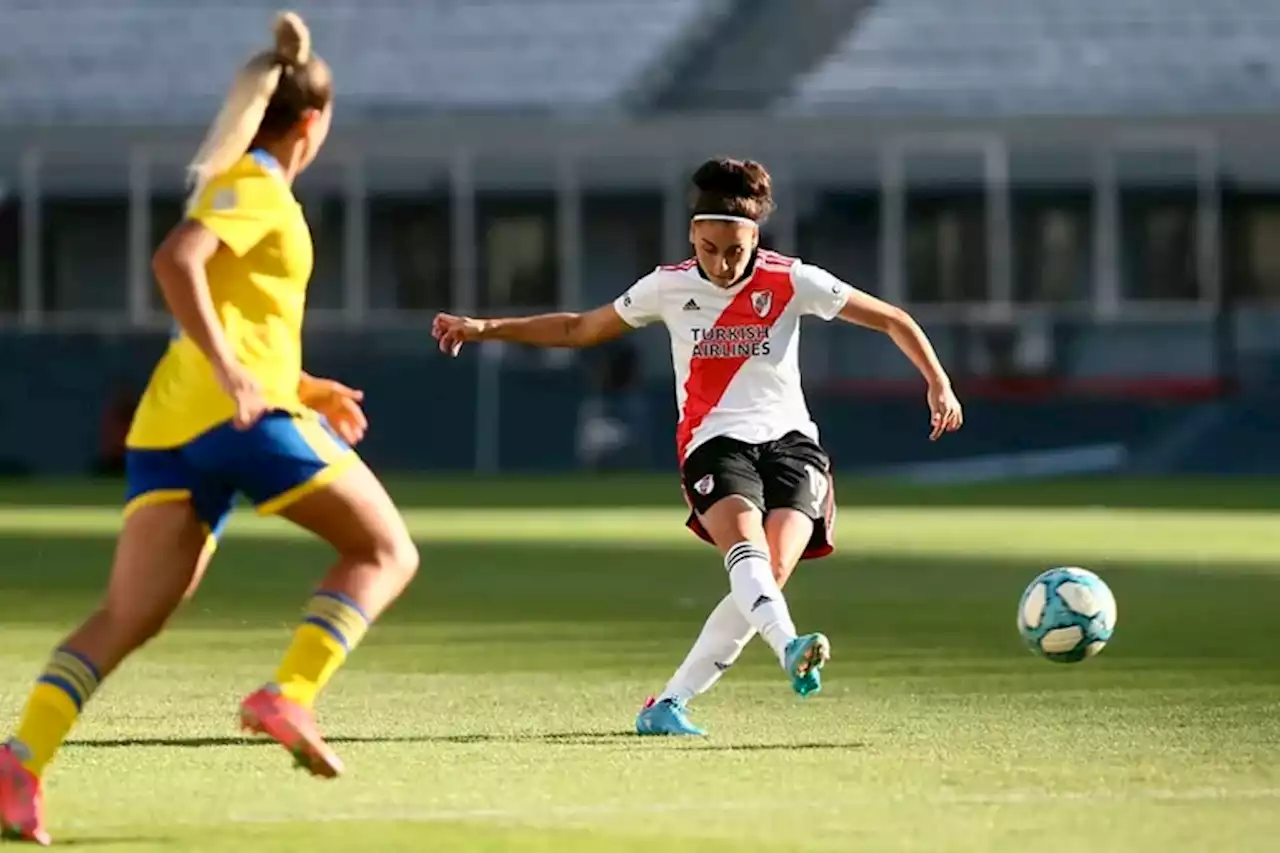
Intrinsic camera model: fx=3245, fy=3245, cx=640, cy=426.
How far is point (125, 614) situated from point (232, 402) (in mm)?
598

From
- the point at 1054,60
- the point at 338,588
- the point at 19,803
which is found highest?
the point at 338,588

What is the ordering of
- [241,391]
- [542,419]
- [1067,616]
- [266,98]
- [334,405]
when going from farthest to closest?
[542,419], [1067,616], [334,405], [266,98], [241,391]

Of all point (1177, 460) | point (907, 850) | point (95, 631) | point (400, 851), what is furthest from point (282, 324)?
point (1177, 460)

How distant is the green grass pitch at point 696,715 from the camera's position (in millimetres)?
7988

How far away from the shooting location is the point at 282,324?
26.3 feet

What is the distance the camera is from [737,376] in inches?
415

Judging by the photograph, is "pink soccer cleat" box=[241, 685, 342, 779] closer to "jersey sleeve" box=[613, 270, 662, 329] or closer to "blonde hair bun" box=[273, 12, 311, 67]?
"blonde hair bun" box=[273, 12, 311, 67]

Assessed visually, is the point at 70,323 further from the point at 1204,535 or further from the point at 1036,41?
the point at 1204,535

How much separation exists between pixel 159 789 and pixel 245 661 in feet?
14.5

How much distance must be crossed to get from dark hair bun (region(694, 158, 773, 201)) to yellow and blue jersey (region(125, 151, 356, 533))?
2.39m

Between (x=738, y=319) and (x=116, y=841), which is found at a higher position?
(x=738, y=319)

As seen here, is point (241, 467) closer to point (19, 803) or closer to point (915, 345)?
point (19, 803)

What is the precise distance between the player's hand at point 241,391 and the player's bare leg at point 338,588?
36 cm

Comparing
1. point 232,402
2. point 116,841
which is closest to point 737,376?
point 232,402
